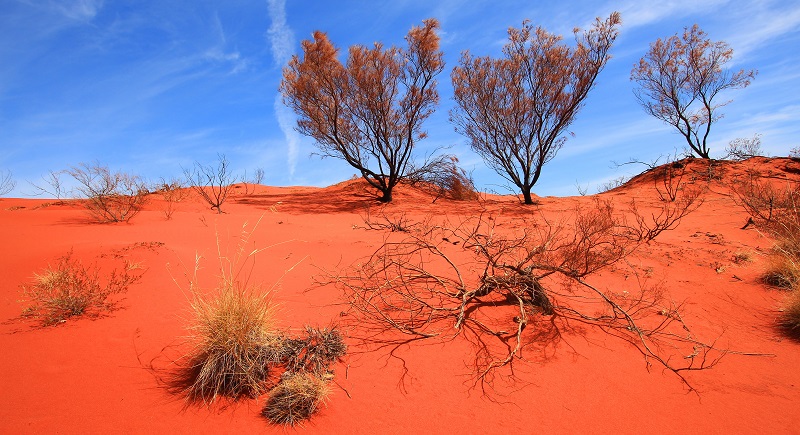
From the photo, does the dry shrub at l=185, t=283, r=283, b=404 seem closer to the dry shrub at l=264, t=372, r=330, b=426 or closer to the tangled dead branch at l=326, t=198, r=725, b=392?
the dry shrub at l=264, t=372, r=330, b=426

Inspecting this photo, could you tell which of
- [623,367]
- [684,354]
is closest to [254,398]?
[623,367]

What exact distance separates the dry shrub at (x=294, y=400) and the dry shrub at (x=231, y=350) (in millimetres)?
235

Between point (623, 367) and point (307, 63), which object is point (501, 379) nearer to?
point (623, 367)

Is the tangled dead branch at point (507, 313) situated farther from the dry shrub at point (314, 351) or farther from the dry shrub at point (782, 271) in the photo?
the dry shrub at point (782, 271)

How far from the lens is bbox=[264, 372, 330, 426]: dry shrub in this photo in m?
2.83

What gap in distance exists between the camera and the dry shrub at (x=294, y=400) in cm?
283

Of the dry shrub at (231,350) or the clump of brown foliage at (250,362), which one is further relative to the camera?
the dry shrub at (231,350)

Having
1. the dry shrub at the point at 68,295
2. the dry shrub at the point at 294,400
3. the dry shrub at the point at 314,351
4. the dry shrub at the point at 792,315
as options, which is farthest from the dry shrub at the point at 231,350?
the dry shrub at the point at 792,315

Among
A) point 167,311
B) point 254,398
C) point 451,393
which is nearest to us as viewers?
point 254,398

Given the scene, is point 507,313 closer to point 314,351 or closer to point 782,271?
point 314,351

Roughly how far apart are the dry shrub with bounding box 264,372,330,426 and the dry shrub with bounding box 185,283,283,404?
23 centimetres

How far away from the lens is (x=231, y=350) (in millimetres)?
3105

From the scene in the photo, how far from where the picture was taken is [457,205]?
1636 centimetres

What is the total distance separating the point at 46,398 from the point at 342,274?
11.4ft
